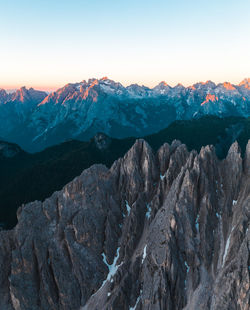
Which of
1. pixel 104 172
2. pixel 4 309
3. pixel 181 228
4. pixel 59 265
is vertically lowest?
pixel 4 309

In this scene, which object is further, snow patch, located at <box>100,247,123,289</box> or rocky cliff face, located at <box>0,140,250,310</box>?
snow patch, located at <box>100,247,123,289</box>

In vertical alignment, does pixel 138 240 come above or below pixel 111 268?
above

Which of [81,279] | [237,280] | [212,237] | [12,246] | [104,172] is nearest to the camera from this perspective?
[237,280]

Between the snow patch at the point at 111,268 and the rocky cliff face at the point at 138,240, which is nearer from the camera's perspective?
the rocky cliff face at the point at 138,240

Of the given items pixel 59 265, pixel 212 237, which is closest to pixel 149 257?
pixel 212 237

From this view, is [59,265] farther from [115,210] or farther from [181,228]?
[181,228]

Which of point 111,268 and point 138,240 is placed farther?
point 138,240

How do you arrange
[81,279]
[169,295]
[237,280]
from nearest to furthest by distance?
[237,280] < [169,295] < [81,279]

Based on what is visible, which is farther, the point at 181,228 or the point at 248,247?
the point at 181,228
